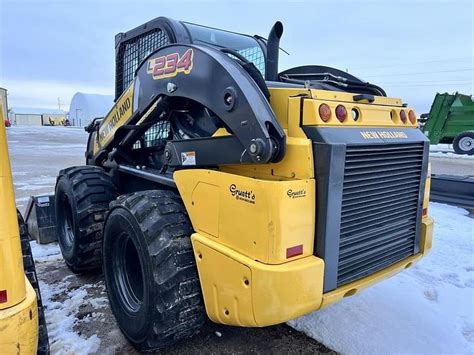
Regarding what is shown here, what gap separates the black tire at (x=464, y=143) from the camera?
16.2 meters

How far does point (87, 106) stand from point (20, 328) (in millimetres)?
71151

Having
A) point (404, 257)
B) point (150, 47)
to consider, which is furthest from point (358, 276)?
point (150, 47)

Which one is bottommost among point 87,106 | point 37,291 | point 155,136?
point 37,291

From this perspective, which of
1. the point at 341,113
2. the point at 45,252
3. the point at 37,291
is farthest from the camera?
the point at 45,252

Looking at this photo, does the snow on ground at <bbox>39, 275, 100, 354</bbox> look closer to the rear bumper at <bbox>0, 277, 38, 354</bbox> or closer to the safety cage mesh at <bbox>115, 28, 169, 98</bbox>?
the rear bumper at <bbox>0, 277, 38, 354</bbox>

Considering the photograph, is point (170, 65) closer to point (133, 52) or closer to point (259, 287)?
point (133, 52)

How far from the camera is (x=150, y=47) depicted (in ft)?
12.2

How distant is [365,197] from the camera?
231 cm

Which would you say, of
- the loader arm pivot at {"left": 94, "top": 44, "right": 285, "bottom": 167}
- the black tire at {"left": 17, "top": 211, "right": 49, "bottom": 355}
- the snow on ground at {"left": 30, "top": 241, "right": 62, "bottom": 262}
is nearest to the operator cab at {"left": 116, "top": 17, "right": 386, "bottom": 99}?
the loader arm pivot at {"left": 94, "top": 44, "right": 285, "bottom": 167}

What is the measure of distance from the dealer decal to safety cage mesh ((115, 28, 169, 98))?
202 cm

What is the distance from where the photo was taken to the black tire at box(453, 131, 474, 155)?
1625 centimetres

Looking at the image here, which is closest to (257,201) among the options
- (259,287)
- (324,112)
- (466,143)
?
(259,287)

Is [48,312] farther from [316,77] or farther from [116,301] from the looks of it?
[316,77]

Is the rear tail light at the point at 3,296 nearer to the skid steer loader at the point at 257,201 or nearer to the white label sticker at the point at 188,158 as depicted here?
the skid steer loader at the point at 257,201
